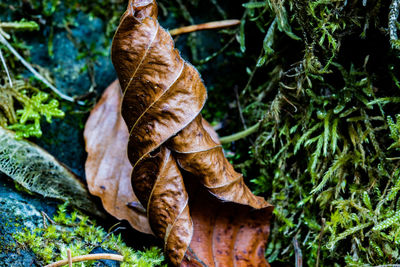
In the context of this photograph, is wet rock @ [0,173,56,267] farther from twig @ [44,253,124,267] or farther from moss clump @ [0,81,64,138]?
moss clump @ [0,81,64,138]

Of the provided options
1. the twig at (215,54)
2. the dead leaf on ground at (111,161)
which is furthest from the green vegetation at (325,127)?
the dead leaf on ground at (111,161)

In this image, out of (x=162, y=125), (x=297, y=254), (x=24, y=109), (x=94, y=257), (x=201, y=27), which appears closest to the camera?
(x=94, y=257)

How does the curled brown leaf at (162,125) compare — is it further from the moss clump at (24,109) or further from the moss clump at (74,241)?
the moss clump at (24,109)

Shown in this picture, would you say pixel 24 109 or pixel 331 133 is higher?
pixel 24 109

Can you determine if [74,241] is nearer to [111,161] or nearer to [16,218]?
[16,218]

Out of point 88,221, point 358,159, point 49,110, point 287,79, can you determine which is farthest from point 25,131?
point 358,159

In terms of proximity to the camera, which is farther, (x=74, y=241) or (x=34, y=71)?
(x=34, y=71)

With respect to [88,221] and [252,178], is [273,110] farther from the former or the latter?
[88,221]

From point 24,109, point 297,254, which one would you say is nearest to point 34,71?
point 24,109

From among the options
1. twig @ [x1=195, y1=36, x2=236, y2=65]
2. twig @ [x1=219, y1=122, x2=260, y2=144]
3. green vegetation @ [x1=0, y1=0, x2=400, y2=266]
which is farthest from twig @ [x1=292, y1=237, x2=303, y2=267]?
twig @ [x1=195, y1=36, x2=236, y2=65]
